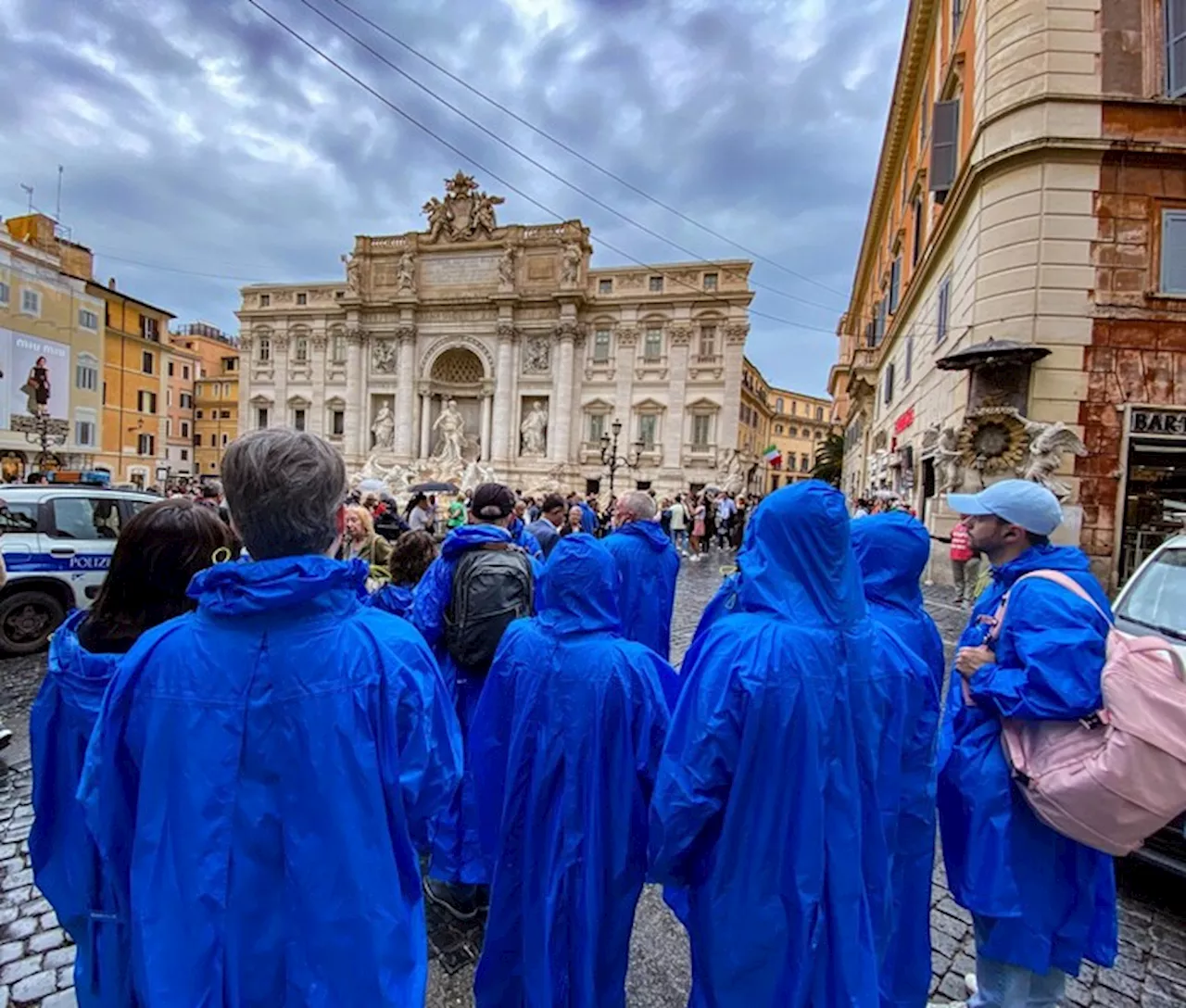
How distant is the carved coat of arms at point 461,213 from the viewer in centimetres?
4069

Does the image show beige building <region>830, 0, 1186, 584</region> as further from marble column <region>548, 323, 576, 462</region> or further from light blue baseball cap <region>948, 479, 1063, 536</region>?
marble column <region>548, 323, 576, 462</region>

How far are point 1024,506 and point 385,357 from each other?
43.7m

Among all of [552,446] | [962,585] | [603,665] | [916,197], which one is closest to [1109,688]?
[603,665]

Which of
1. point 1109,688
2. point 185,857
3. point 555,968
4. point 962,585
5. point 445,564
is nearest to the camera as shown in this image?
point 185,857

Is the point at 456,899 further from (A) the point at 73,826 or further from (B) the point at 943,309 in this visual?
(B) the point at 943,309

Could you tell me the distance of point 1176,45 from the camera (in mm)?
9992

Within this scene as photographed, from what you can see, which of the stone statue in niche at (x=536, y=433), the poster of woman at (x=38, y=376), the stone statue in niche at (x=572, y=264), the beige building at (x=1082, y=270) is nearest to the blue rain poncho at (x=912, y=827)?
the beige building at (x=1082, y=270)

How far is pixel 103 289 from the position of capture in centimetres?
3653

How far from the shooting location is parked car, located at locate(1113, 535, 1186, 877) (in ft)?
12.6

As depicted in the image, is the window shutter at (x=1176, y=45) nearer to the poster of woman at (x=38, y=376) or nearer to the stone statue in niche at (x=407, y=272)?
the stone statue in niche at (x=407, y=272)

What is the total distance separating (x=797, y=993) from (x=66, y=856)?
1.98 m

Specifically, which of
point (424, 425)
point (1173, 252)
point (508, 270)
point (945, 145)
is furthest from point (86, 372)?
point (1173, 252)

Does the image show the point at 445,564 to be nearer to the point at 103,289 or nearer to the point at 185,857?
the point at 185,857

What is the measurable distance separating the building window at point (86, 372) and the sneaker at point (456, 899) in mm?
41651
